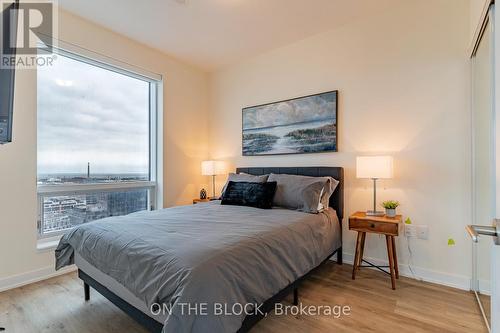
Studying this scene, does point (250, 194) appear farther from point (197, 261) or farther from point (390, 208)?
point (197, 261)

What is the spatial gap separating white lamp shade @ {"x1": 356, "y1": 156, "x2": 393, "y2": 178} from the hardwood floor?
3.34 ft

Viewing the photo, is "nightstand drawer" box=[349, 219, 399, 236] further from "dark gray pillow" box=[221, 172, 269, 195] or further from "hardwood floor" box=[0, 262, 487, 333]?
"dark gray pillow" box=[221, 172, 269, 195]

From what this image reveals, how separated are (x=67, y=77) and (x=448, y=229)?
4.26m

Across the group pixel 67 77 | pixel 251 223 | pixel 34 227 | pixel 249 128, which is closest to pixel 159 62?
pixel 67 77

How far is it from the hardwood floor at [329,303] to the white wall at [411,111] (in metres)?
0.42

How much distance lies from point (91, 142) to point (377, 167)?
127 inches

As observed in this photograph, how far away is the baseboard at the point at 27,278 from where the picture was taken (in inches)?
89.7

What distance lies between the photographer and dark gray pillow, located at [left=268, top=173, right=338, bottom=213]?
250 cm

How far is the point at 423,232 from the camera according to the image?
244 cm

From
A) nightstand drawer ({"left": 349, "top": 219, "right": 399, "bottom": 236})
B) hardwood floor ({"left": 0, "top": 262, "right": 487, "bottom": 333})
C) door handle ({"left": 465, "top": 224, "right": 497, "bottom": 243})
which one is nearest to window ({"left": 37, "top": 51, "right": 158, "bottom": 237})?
hardwood floor ({"left": 0, "top": 262, "right": 487, "bottom": 333})

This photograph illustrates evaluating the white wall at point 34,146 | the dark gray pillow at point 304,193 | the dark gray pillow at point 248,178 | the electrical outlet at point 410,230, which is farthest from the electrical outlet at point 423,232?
the white wall at point 34,146

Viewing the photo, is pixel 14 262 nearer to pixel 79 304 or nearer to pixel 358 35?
pixel 79 304

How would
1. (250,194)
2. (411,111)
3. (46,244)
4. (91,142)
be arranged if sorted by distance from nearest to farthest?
(411,111) < (46,244) < (250,194) < (91,142)

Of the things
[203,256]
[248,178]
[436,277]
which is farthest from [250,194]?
[436,277]
